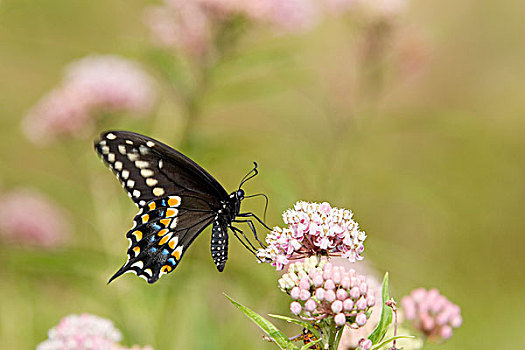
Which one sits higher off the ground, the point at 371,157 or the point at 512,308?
the point at 371,157

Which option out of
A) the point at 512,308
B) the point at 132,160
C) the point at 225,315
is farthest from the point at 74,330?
the point at 512,308

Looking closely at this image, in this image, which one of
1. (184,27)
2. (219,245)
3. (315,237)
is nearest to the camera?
(315,237)

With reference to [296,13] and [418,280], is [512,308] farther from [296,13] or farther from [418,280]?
[296,13]

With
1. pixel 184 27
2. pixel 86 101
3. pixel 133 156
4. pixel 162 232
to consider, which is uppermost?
pixel 184 27

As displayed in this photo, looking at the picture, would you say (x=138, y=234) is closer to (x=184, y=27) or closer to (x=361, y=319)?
(x=361, y=319)

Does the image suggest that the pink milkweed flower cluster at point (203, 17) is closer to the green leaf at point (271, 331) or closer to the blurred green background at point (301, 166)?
the blurred green background at point (301, 166)

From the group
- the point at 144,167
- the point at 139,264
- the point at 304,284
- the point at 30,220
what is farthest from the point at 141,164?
the point at 30,220

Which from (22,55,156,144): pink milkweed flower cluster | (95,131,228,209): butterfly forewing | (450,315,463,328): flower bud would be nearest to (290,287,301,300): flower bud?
(450,315,463,328): flower bud

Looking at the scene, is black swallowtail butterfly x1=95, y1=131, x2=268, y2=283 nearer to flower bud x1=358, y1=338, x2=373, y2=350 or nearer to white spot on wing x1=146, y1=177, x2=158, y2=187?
white spot on wing x1=146, y1=177, x2=158, y2=187
